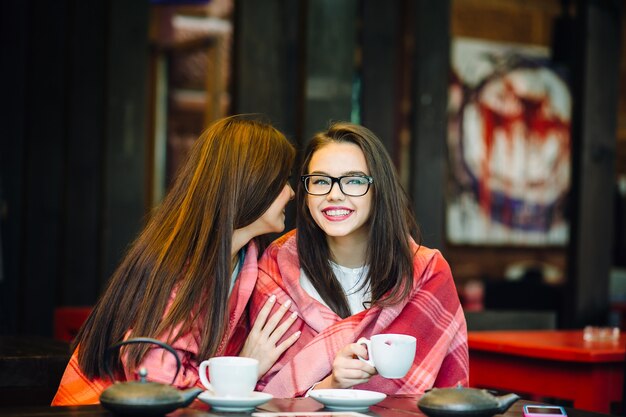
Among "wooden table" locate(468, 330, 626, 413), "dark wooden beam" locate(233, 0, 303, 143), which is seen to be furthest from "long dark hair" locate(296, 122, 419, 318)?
"dark wooden beam" locate(233, 0, 303, 143)

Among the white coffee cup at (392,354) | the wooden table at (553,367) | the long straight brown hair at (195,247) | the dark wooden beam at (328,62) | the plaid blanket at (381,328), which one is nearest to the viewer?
the white coffee cup at (392,354)

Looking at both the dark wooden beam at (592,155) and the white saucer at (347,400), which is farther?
the dark wooden beam at (592,155)

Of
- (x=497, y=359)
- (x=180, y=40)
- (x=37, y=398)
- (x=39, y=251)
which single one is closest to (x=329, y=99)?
(x=497, y=359)

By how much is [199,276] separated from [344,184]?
0.49 metres

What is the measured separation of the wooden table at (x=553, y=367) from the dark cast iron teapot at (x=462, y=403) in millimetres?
1544

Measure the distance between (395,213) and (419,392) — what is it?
0.49m

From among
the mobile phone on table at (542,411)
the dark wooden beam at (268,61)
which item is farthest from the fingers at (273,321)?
the dark wooden beam at (268,61)

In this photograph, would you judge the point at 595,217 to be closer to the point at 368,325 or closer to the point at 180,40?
the point at 368,325

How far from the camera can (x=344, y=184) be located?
2.64 meters

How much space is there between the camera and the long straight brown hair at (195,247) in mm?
2354

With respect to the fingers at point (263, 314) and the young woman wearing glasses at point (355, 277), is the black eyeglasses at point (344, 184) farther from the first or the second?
the fingers at point (263, 314)

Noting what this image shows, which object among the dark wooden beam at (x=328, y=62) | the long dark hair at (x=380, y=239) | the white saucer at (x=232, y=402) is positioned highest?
the dark wooden beam at (x=328, y=62)

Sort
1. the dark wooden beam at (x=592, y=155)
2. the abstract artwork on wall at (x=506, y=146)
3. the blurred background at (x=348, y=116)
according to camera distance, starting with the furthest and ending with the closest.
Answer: the abstract artwork on wall at (x=506, y=146) < the dark wooden beam at (x=592, y=155) < the blurred background at (x=348, y=116)

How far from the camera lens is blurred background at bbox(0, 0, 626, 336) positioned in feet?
14.5
